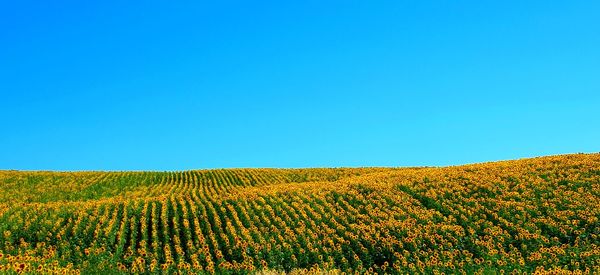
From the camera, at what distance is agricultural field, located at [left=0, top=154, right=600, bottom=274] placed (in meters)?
Result: 22.2

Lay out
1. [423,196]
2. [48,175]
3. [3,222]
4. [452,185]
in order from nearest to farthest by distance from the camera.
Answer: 1. [3,222]
2. [423,196]
3. [452,185]
4. [48,175]

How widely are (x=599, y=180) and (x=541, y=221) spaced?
9.76 meters

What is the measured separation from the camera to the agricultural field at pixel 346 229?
22.2 meters

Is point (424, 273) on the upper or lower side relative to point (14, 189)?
lower

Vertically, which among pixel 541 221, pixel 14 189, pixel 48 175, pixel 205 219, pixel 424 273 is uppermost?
pixel 48 175

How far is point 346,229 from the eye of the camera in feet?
87.6

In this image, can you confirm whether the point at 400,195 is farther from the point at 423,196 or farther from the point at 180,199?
the point at 180,199

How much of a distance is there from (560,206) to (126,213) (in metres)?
23.0

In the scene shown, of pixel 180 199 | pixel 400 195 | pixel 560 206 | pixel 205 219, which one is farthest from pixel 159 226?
pixel 560 206

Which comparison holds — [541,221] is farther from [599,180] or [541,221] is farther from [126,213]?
[126,213]

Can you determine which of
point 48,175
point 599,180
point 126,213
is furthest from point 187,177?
point 599,180

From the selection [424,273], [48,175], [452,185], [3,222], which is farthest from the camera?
[48,175]

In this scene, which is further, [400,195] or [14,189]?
[14,189]

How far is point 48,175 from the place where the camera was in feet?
210
